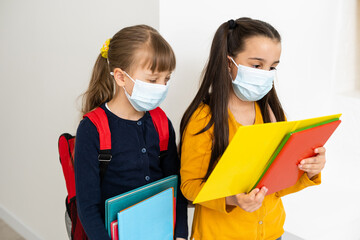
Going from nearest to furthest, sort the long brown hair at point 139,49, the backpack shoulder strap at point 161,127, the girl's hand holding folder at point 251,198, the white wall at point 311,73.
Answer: the girl's hand holding folder at point 251,198 < the long brown hair at point 139,49 < the backpack shoulder strap at point 161,127 < the white wall at point 311,73

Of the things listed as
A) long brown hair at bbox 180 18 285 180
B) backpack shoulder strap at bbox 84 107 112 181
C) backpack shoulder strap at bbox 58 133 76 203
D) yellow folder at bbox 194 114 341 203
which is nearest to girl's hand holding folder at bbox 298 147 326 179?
yellow folder at bbox 194 114 341 203

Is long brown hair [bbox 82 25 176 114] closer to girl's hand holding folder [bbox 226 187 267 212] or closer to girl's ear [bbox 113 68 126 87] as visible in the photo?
girl's ear [bbox 113 68 126 87]

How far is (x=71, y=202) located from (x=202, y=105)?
1.80 ft

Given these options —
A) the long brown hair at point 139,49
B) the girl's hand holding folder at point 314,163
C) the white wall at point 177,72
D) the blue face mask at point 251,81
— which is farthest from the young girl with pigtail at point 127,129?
the girl's hand holding folder at point 314,163

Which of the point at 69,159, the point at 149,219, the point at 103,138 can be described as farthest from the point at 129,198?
the point at 69,159

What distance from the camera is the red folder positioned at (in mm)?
822

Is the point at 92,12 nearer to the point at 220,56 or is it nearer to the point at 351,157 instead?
the point at 220,56

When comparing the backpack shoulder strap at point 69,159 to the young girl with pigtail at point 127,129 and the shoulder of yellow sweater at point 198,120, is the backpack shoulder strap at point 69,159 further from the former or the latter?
the shoulder of yellow sweater at point 198,120

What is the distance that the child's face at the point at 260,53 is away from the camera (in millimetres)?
1001

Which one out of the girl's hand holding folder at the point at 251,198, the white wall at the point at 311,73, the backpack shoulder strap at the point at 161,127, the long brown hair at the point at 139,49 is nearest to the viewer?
the girl's hand holding folder at the point at 251,198

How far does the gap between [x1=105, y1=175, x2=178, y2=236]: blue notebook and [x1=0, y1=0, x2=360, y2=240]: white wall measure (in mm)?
447

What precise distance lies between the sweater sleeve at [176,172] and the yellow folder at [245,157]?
301 mm

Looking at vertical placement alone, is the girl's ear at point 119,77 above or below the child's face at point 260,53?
below

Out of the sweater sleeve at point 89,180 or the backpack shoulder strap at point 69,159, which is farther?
the backpack shoulder strap at point 69,159
